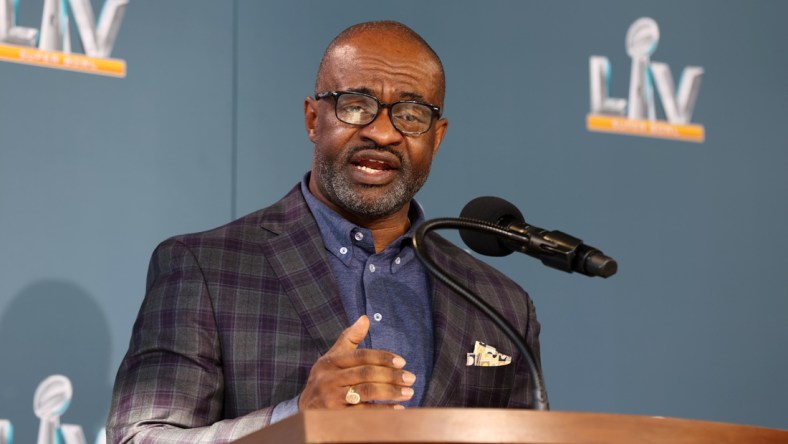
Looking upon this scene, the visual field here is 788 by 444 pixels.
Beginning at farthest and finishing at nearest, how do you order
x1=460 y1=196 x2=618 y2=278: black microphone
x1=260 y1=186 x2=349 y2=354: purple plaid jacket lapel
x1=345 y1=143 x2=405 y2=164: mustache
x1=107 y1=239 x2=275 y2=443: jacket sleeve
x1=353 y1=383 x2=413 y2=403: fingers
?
x1=345 y1=143 x2=405 y2=164: mustache
x1=260 y1=186 x2=349 y2=354: purple plaid jacket lapel
x1=107 y1=239 x2=275 y2=443: jacket sleeve
x1=460 y1=196 x2=618 y2=278: black microphone
x1=353 y1=383 x2=413 y2=403: fingers

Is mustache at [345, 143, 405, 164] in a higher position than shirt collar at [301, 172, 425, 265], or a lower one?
higher

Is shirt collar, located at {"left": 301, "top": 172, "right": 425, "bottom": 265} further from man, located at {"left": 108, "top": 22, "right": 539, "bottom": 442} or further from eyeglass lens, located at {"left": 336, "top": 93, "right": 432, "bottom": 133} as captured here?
eyeglass lens, located at {"left": 336, "top": 93, "right": 432, "bottom": 133}

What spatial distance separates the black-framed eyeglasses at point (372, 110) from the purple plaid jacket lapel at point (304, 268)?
9.3 inches

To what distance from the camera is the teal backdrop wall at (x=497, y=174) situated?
2844mm

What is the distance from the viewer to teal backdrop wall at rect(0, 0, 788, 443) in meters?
2.84

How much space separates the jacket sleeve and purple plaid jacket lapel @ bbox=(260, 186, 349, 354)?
0.18 m

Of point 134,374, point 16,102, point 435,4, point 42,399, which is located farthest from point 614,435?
point 435,4

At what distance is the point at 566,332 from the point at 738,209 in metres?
0.73

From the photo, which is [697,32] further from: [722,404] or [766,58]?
[722,404]

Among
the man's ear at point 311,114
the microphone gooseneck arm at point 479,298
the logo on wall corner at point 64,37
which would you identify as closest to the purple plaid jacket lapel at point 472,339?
the man's ear at point 311,114

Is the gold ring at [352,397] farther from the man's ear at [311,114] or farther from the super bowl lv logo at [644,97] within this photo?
the super bowl lv logo at [644,97]

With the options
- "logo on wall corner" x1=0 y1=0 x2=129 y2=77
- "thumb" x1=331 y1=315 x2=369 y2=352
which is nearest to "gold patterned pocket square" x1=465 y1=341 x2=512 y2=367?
"thumb" x1=331 y1=315 x2=369 y2=352

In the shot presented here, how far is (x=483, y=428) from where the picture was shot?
1329 mm

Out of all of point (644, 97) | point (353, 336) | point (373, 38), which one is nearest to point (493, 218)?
point (353, 336)
